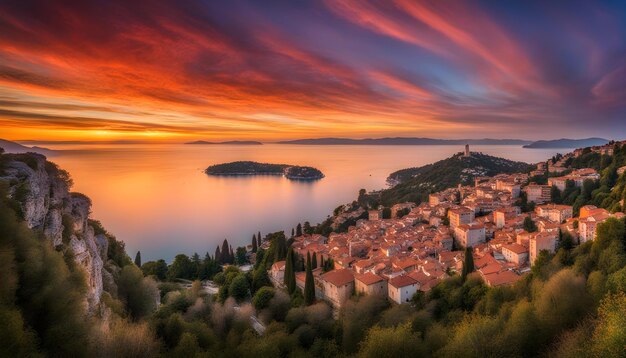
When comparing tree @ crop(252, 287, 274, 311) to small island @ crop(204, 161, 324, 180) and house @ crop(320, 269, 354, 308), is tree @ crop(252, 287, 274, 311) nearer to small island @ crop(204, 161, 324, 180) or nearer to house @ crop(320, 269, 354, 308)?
house @ crop(320, 269, 354, 308)

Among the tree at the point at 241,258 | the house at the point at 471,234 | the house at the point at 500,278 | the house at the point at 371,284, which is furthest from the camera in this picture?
the tree at the point at 241,258

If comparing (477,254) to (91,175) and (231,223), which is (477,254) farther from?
(91,175)

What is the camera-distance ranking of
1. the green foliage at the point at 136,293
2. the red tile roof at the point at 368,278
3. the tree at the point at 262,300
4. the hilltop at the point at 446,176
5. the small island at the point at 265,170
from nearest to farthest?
the green foliage at the point at 136,293
the tree at the point at 262,300
the red tile roof at the point at 368,278
the hilltop at the point at 446,176
the small island at the point at 265,170

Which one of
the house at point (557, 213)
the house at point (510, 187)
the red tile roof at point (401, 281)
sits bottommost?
the red tile roof at point (401, 281)

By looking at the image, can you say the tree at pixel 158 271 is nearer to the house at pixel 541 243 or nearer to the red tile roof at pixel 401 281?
the red tile roof at pixel 401 281

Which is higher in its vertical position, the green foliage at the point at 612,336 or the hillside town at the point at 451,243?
the green foliage at the point at 612,336

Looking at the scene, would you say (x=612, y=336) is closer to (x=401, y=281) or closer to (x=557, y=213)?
(x=401, y=281)

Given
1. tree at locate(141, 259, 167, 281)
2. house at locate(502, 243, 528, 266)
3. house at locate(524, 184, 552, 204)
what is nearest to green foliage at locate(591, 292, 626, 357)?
house at locate(502, 243, 528, 266)

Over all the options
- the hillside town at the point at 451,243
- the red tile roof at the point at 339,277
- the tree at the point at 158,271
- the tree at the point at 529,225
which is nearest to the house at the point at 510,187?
the hillside town at the point at 451,243
